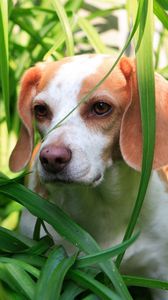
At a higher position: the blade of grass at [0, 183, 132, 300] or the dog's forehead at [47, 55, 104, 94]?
the dog's forehead at [47, 55, 104, 94]

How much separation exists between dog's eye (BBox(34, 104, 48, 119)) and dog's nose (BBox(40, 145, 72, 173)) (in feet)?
0.77

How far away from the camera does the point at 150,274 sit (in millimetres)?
2061

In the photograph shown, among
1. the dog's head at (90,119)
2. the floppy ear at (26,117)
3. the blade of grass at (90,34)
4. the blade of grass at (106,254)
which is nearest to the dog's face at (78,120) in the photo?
A: the dog's head at (90,119)

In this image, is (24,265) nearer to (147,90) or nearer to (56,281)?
(56,281)

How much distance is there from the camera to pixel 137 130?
1854mm

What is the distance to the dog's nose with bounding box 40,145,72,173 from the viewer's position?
65.5 inches

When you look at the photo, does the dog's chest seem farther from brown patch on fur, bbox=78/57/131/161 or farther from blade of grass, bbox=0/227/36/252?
blade of grass, bbox=0/227/36/252

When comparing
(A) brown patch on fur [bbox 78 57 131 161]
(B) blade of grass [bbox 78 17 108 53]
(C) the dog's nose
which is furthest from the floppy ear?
(B) blade of grass [bbox 78 17 108 53]

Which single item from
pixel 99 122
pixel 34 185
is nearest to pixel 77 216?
pixel 34 185

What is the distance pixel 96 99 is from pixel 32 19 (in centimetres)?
116

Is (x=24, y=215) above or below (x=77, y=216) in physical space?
above

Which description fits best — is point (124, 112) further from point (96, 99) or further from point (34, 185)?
point (34, 185)

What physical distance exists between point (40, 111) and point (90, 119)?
0.17 metres

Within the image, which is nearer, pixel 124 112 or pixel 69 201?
pixel 124 112
